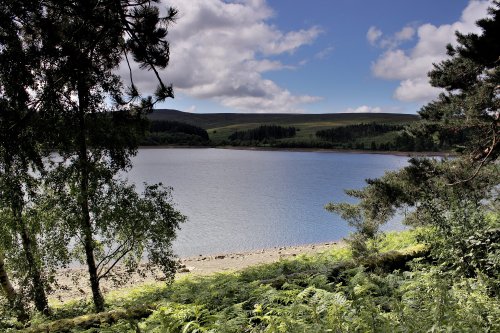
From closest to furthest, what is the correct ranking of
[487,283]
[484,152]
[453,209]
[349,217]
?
[487,283] → [453,209] → [484,152] → [349,217]

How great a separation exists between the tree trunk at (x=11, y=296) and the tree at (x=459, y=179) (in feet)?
37.9

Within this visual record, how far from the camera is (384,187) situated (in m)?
20.3

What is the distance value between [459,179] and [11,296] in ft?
59.9

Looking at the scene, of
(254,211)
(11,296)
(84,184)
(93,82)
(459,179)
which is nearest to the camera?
(93,82)

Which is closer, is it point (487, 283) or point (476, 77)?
point (487, 283)

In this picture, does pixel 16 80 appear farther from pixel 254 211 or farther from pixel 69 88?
pixel 254 211

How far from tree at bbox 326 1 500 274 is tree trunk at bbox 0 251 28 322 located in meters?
11.6

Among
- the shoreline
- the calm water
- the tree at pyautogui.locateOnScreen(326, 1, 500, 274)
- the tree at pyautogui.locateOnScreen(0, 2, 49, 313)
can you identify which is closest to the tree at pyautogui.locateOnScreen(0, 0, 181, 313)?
the tree at pyautogui.locateOnScreen(0, 2, 49, 313)

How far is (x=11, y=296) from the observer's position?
13266 millimetres

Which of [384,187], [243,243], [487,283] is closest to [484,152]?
[384,187]

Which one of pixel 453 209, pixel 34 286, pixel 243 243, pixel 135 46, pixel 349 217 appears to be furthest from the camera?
pixel 243 243

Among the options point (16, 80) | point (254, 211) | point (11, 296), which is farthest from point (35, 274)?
point (254, 211)

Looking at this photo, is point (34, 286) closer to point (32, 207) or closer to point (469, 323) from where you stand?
point (32, 207)

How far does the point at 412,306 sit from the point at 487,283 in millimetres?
1560
